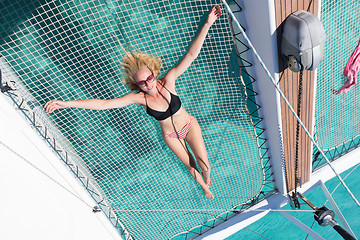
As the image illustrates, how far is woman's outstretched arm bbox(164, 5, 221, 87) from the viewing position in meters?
1.76

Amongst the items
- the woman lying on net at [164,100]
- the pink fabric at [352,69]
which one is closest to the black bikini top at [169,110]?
the woman lying on net at [164,100]

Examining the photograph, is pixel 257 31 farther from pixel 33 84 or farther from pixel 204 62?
pixel 33 84

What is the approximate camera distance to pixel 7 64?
8.05ft

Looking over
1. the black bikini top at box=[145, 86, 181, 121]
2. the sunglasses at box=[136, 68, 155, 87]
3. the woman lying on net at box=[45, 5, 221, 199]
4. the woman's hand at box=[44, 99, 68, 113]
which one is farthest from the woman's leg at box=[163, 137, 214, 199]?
the woman's hand at box=[44, 99, 68, 113]

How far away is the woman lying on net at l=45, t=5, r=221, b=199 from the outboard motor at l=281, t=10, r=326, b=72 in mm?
550

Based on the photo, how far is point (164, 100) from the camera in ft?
6.87

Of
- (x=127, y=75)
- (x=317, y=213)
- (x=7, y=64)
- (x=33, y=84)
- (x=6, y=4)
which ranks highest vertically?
(x=6, y=4)

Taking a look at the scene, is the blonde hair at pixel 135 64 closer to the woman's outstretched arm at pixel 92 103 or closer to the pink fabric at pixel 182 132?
the woman's outstretched arm at pixel 92 103

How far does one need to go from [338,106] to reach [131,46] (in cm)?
264

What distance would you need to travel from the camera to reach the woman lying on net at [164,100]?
1836mm

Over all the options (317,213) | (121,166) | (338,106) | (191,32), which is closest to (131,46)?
(191,32)

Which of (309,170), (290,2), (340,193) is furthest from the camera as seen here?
(340,193)

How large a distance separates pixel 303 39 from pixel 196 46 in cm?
74

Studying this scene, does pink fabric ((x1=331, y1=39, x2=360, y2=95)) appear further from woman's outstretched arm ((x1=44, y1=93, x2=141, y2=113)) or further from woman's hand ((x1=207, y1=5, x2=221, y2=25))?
woman's outstretched arm ((x1=44, y1=93, x2=141, y2=113))
